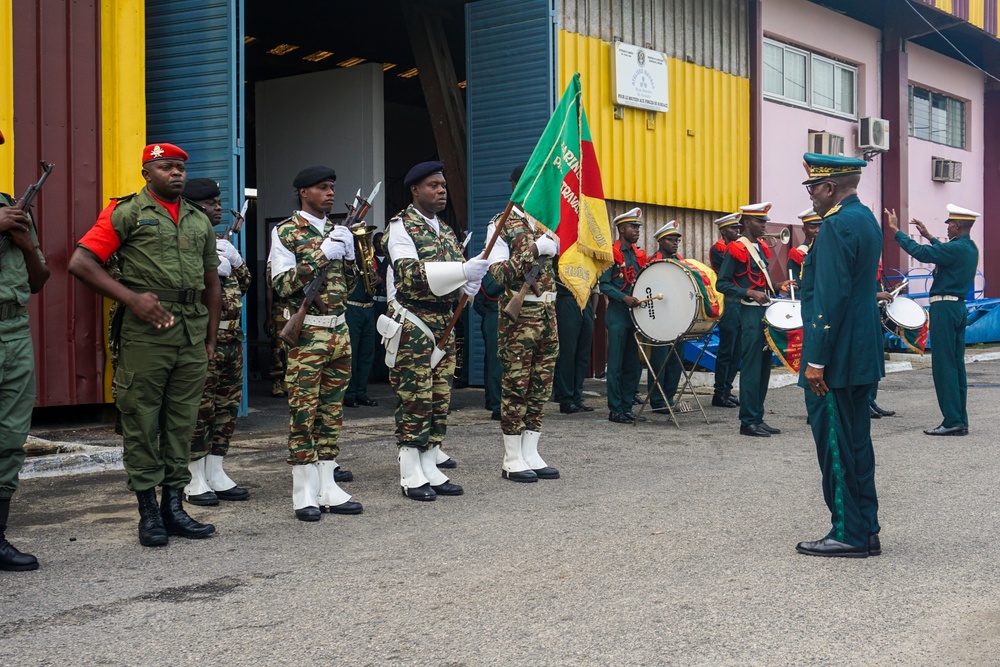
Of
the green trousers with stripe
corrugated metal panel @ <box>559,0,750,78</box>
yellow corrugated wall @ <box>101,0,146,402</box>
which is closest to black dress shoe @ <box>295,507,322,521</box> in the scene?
the green trousers with stripe

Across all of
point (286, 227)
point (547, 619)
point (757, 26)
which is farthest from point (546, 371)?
point (757, 26)

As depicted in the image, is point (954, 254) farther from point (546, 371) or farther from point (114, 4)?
point (114, 4)

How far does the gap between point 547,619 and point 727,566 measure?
112 centimetres

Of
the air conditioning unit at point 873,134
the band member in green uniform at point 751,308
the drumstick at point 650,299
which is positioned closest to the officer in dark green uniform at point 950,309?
the band member in green uniform at point 751,308

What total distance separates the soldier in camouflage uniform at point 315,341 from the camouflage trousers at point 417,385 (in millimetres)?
406

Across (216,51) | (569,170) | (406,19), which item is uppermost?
(406,19)

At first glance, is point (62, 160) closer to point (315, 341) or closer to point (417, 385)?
point (315, 341)

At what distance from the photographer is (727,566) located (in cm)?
481

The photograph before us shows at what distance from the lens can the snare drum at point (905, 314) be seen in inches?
429

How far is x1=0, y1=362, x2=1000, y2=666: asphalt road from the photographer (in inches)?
148

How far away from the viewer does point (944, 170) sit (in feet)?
68.4

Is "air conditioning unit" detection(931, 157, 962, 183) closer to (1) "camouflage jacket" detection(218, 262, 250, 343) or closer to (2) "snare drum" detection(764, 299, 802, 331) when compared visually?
(2) "snare drum" detection(764, 299, 802, 331)

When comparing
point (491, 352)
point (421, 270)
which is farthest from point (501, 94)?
point (421, 270)

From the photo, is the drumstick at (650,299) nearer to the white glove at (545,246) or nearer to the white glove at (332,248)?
the white glove at (545,246)
